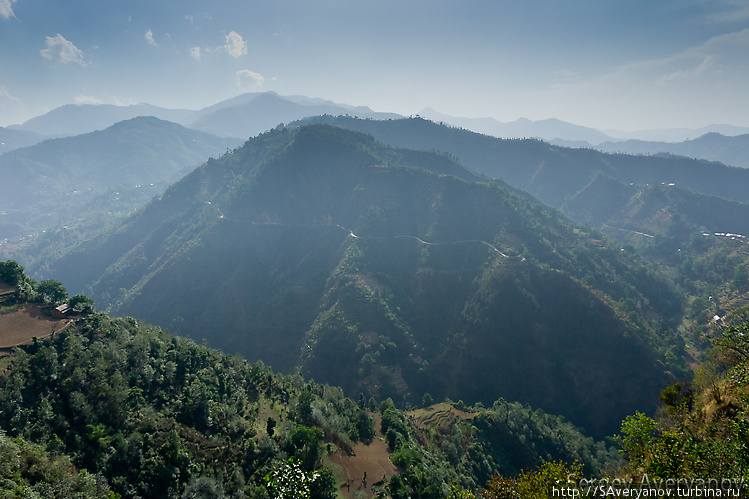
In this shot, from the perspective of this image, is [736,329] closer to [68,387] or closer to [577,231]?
[68,387]

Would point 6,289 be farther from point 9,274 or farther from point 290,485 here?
point 290,485

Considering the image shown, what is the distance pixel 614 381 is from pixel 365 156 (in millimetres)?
151094

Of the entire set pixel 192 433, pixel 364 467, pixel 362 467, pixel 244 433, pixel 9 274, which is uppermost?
pixel 9 274

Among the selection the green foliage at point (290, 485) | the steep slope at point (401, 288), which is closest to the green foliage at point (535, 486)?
the green foliage at point (290, 485)

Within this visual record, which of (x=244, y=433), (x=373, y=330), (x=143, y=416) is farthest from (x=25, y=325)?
(x=373, y=330)

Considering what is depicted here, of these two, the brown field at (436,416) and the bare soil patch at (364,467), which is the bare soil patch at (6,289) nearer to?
the bare soil patch at (364,467)

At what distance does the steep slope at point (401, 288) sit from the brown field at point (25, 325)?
6688cm

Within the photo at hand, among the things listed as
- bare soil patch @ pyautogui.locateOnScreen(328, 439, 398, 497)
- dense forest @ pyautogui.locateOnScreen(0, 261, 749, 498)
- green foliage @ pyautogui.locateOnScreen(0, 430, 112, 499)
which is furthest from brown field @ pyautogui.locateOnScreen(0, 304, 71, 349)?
bare soil patch @ pyautogui.locateOnScreen(328, 439, 398, 497)

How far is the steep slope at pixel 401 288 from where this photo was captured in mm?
99625

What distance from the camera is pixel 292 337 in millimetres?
121688

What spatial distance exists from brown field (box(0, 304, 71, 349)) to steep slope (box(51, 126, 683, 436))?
66.9m

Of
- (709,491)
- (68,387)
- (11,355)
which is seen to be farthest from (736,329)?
(11,355)

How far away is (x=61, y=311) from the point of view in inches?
2052

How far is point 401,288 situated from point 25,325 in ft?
337
